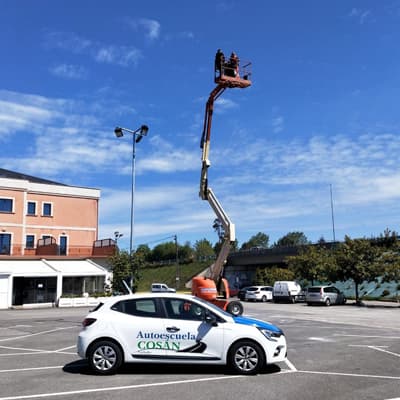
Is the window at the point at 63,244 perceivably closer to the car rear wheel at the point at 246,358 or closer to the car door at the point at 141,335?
the car door at the point at 141,335

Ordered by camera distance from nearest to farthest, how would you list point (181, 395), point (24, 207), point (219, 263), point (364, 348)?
point (181, 395)
point (364, 348)
point (219, 263)
point (24, 207)

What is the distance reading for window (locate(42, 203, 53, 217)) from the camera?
46531 millimetres

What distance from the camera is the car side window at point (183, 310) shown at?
9.34 metres

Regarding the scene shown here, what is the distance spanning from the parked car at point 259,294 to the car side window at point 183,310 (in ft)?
122

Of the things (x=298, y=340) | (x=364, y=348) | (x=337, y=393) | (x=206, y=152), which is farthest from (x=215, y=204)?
(x=337, y=393)

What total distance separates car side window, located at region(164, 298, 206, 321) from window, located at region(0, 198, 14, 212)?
3809cm

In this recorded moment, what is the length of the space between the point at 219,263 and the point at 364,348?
955 cm

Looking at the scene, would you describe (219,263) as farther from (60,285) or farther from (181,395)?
(60,285)

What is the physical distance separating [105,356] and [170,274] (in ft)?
263

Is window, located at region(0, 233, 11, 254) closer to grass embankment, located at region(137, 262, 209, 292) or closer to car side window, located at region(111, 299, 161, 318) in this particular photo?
car side window, located at region(111, 299, 161, 318)

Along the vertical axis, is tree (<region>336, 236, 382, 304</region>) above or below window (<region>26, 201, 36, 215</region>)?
below

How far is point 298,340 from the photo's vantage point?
49.9 ft

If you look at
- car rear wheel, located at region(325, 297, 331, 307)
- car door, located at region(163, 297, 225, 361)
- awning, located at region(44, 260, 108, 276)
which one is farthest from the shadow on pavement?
awning, located at region(44, 260, 108, 276)

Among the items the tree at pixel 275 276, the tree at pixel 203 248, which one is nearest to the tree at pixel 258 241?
the tree at pixel 203 248
